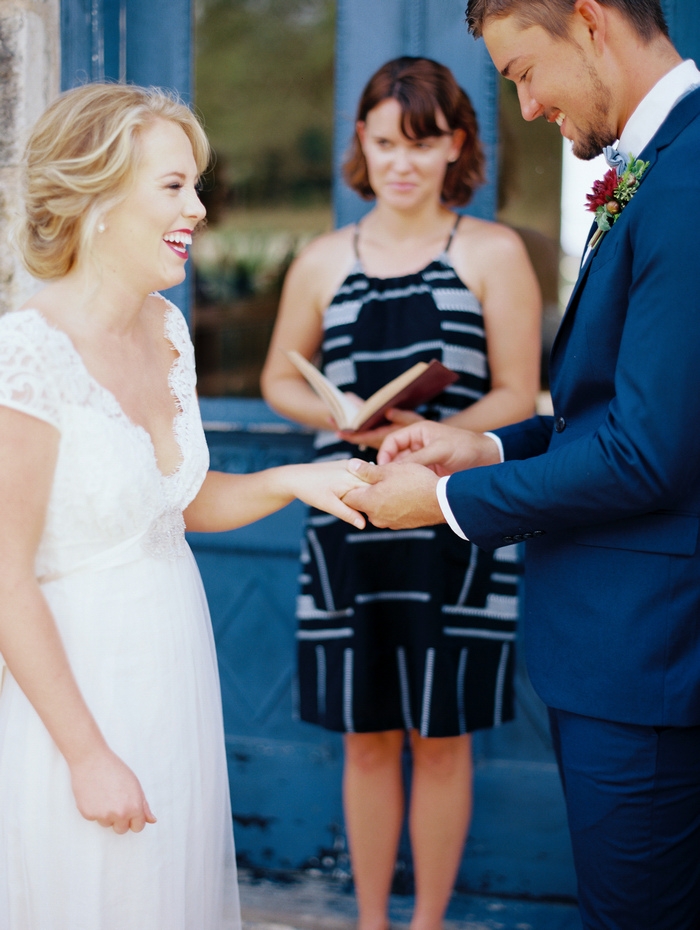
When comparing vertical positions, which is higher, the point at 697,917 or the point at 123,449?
the point at 123,449

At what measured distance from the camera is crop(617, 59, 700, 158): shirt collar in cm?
172

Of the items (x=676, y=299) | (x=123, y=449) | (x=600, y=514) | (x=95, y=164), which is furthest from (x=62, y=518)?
(x=676, y=299)

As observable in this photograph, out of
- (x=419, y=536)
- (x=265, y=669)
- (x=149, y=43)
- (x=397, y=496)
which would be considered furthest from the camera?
(x=265, y=669)

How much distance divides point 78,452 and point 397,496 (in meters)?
0.71

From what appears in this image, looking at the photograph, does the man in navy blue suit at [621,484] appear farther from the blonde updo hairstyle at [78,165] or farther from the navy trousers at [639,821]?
the blonde updo hairstyle at [78,165]

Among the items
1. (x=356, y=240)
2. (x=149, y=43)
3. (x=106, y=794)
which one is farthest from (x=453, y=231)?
(x=106, y=794)

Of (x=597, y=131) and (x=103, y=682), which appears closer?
(x=103, y=682)

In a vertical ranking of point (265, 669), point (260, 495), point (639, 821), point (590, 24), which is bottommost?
point (265, 669)

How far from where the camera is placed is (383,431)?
254 cm

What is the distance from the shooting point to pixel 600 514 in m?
1.72

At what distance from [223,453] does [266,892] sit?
1444 mm

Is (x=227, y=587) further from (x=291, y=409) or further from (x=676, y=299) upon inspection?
(x=676, y=299)

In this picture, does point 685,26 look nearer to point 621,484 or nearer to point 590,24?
point 590,24

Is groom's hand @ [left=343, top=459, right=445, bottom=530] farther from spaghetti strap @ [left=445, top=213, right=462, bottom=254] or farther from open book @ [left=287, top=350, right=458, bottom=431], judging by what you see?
spaghetti strap @ [left=445, top=213, right=462, bottom=254]
